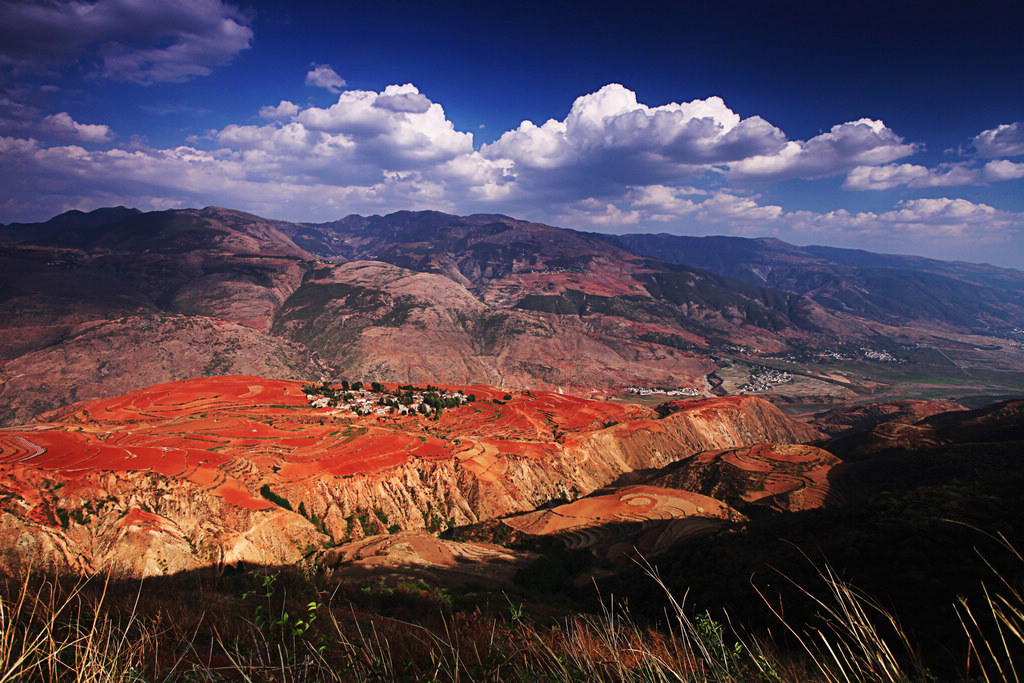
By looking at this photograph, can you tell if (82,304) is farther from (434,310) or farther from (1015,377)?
(1015,377)

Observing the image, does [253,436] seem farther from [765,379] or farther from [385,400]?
[765,379]

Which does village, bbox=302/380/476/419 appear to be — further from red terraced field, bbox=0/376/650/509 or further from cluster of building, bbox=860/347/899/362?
cluster of building, bbox=860/347/899/362

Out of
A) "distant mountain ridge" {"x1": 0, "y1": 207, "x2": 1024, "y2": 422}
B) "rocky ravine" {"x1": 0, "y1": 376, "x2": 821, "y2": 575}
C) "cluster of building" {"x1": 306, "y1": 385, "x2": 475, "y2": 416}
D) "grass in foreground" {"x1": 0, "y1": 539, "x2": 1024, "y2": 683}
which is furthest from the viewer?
"distant mountain ridge" {"x1": 0, "y1": 207, "x2": 1024, "y2": 422}

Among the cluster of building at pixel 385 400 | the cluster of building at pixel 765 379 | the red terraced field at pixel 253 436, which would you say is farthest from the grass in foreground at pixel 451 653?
the cluster of building at pixel 765 379

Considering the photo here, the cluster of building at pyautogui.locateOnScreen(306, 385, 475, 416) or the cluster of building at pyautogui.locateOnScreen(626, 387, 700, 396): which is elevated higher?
the cluster of building at pyautogui.locateOnScreen(306, 385, 475, 416)

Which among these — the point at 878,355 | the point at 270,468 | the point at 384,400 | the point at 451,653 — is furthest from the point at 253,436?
the point at 878,355

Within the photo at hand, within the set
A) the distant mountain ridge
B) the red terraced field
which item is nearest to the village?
the red terraced field

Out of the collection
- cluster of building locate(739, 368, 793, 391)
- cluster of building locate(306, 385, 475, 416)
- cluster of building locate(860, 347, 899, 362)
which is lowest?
cluster of building locate(739, 368, 793, 391)

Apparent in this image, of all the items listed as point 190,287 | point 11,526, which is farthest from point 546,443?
point 190,287
